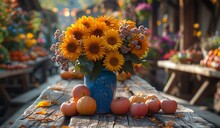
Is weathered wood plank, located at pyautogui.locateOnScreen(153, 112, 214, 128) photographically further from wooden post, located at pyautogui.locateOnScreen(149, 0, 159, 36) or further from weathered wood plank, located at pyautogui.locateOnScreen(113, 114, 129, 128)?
wooden post, located at pyautogui.locateOnScreen(149, 0, 159, 36)

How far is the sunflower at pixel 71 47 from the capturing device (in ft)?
9.23

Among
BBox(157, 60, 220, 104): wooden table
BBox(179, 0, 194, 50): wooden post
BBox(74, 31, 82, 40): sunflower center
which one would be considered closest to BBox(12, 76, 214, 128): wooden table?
BBox(74, 31, 82, 40): sunflower center

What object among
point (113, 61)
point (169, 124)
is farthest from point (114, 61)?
point (169, 124)

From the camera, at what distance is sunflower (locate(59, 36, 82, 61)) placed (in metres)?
2.81

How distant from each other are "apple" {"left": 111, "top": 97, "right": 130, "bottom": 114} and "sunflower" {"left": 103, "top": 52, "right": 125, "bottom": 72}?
233 mm

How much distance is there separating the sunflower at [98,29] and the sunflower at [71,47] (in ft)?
0.51

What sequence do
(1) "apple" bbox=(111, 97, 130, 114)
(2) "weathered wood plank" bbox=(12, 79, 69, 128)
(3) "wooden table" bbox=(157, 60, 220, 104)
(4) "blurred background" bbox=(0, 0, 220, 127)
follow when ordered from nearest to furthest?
(2) "weathered wood plank" bbox=(12, 79, 69, 128) < (1) "apple" bbox=(111, 97, 130, 114) < (3) "wooden table" bbox=(157, 60, 220, 104) < (4) "blurred background" bbox=(0, 0, 220, 127)

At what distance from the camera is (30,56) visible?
1054 cm

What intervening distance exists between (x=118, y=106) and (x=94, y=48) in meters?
0.44

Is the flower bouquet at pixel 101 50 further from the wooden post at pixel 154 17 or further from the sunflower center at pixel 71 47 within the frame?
the wooden post at pixel 154 17

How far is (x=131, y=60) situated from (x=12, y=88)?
25.7 ft

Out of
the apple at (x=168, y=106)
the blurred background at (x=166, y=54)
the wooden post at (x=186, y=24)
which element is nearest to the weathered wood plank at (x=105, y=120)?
the apple at (x=168, y=106)

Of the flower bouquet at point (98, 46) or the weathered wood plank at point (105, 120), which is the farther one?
the flower bouquet at point (98, 46)

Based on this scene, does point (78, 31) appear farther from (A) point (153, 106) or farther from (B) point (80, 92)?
(A) point (153, 106)
